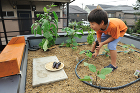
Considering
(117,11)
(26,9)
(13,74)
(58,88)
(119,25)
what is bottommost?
(58,88)

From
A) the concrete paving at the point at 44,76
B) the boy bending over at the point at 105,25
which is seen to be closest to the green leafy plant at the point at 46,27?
the concrete paving at the point at 44,76

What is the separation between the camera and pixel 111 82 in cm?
135

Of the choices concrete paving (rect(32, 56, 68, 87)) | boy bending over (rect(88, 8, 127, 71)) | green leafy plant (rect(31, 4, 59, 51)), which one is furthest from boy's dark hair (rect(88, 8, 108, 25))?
green leafy plant (rect(31, 4, 59, 51))

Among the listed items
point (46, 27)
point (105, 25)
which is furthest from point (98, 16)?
point (46, 27)

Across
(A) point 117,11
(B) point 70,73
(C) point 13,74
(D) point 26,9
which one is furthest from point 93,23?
(A) point 117,11

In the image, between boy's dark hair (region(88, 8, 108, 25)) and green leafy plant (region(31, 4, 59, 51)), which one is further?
green leafy plant (region(31, 4, 59, 51))

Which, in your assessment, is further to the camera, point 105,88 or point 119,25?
point 119,25

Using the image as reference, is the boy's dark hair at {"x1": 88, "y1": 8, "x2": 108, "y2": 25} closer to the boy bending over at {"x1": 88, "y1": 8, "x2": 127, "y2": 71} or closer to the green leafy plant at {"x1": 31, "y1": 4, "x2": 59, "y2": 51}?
the boy bending over at {"x1": 88, "y1": 8, "x2": 127, "y2": 71}

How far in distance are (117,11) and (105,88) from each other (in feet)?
61.5

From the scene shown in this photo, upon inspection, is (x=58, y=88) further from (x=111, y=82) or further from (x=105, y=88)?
(x=111, y=82)

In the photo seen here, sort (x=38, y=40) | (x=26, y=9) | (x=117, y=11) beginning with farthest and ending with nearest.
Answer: (x=117, y=11) < (x=26, y=9) < (x=38, y=40)

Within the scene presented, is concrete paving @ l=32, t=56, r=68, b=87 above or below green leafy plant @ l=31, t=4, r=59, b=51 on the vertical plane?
below

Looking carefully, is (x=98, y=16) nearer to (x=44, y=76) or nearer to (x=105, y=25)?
(x=105, y=25)

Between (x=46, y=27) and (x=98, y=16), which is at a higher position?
(x=98, y=16)
